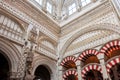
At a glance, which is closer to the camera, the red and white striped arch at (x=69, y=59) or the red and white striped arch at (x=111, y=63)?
the red and white striped arch at (x=111, y=63)

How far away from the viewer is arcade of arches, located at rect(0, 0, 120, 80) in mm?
5547

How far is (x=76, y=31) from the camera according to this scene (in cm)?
801

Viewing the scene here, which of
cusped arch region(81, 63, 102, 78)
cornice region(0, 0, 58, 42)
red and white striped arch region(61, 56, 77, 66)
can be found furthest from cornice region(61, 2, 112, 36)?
cusped arch region(81, 63, 102, 78)

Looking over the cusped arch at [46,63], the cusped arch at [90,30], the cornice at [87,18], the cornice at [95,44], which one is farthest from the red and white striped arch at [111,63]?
the cusped arch at [46,63]

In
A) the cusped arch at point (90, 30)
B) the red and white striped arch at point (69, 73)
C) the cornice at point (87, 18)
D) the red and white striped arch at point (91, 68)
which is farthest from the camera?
the cornice at point (87, 18)

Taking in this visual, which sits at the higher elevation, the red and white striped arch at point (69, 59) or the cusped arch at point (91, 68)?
the red and white striped arch at point (69, 59)

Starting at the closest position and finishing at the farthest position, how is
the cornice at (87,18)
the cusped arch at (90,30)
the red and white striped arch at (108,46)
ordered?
the red and white striped arch at (108,46)
the cusped arch at (90,30)
the cornice at (87,18)

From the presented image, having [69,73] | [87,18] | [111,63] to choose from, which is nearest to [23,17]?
[87,18]

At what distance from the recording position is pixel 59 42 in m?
8.75

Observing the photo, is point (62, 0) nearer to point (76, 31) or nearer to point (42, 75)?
point (76, 31)

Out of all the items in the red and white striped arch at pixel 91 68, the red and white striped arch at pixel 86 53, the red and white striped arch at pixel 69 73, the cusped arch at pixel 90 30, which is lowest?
the red and white striped arch at pixel 69 73

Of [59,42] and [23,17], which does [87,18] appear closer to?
[59,42]

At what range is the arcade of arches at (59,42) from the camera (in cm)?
555

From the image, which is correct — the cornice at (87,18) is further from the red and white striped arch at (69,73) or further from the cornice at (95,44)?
the red and white striped arch at (69,73)
